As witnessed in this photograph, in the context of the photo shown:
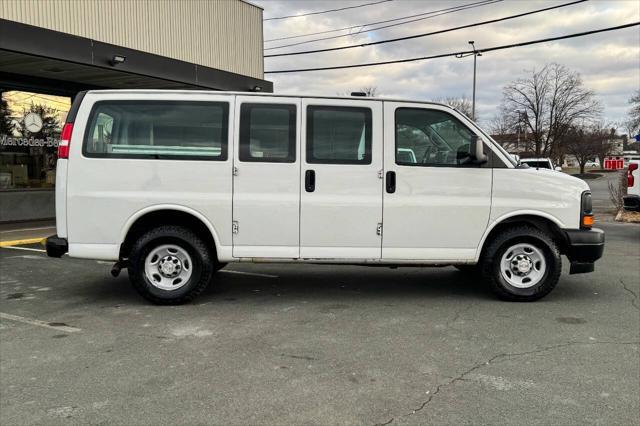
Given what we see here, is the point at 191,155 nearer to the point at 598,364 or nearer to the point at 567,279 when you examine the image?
the point at 598,364

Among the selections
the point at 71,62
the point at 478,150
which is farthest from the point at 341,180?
the point at 71,62

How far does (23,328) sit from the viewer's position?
199 inches

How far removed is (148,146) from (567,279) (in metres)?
5.62

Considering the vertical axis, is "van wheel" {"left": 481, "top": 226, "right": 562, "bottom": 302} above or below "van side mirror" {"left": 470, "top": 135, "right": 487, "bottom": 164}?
below

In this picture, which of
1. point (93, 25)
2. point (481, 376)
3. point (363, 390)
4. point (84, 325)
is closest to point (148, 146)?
point (84, 325)

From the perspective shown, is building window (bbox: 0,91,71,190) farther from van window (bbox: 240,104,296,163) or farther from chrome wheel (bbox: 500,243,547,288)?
chrome wheel (bbox: 500,243,547,288)

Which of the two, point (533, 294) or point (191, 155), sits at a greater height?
point (191, 155)

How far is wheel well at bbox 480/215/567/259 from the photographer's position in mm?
5895

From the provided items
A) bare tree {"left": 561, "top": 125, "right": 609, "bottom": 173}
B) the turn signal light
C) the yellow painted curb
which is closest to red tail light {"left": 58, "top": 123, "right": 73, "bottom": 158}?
the yellow painted curb

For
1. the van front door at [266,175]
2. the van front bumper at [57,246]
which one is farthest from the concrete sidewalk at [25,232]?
the van front door at [266,175]

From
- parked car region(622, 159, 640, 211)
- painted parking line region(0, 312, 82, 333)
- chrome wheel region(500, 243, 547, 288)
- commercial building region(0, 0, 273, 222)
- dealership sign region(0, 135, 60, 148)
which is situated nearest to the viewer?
painted parking line region(0, 312, 82, 333)

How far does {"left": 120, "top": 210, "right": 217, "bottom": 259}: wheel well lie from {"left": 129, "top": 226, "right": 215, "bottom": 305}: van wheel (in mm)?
97

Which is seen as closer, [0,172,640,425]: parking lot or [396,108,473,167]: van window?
[0,172,640,425]: parking lot

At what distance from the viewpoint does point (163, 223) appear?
19.1 ft
